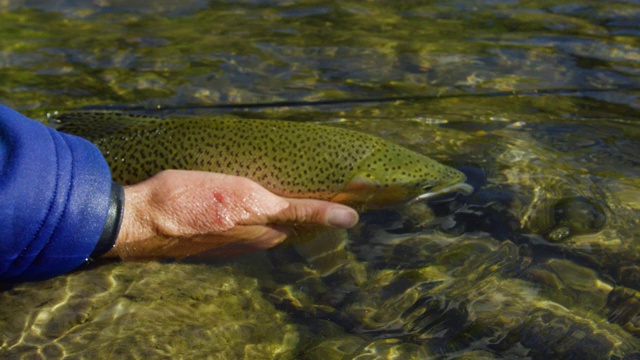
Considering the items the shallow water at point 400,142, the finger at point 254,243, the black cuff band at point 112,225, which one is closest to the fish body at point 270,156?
the shallow water at point 400,142

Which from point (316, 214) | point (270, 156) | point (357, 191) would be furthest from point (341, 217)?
point (270, 156)

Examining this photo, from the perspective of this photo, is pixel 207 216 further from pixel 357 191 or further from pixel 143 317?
pixel 357 191

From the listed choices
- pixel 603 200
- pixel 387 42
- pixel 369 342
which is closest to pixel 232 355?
pixel 369 342

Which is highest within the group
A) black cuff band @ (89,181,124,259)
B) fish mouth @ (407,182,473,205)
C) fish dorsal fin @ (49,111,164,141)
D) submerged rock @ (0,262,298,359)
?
fish dorsal fin @ (49,111,164,141)

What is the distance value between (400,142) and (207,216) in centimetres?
156

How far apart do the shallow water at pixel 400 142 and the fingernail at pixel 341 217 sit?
15 cm

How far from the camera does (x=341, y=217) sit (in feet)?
12.3

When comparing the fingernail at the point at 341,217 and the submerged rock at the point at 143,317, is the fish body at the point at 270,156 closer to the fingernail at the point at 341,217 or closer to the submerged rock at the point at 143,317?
the fingernail at the point at 341,217

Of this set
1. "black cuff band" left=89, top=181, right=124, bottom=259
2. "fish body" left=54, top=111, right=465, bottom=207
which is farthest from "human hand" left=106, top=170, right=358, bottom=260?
"fish body" left=54, top=111, right=465, bottom=207

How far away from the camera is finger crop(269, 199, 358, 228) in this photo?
12.2ft

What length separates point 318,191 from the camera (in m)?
4.02

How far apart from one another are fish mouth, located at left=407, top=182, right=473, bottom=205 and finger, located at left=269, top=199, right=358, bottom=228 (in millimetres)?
489

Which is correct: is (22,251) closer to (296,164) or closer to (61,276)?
(61,276)

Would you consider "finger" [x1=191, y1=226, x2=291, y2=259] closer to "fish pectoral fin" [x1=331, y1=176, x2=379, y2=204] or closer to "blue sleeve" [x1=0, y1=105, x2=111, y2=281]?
"fish pectoral fin" [x1=331, y1=176, x2=379, y2=204]
